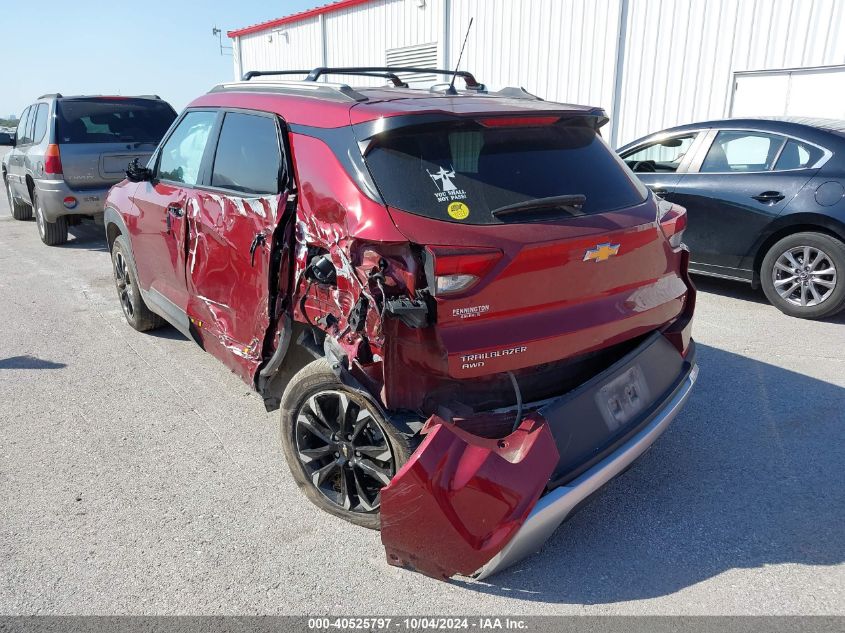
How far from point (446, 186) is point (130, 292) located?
3853 millimetres

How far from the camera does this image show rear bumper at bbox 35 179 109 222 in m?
8.62

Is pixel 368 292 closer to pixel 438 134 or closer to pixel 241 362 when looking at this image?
pixel 438 134

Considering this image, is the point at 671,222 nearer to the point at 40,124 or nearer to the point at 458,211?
the point at 458,211

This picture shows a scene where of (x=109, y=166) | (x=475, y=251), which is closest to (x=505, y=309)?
(x=475, y=251)

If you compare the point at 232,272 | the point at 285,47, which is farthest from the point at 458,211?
the point at 285,47

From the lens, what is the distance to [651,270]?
2963 millimetres

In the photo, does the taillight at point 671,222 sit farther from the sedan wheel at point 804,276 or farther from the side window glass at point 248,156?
the sedan wheel at point 804,276

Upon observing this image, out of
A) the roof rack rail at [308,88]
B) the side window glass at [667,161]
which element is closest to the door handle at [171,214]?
→ the roof rack rail at [308,88]

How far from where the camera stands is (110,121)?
9055 millimetres

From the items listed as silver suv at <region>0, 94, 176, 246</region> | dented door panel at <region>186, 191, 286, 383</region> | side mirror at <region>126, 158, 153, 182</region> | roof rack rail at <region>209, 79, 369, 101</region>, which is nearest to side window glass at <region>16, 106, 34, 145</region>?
silver suv at <region>0, 94, 176, 246</region>

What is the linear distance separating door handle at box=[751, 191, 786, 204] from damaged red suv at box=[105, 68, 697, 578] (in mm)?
3071

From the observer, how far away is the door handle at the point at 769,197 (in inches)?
228

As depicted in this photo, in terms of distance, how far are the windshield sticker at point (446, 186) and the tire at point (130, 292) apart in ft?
11.0

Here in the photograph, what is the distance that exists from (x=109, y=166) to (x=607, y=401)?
8273mm
